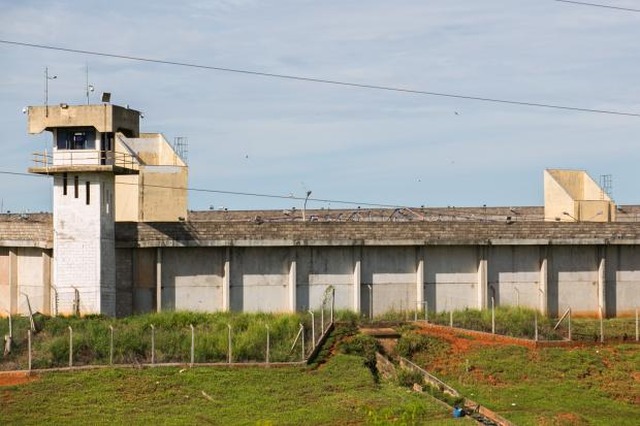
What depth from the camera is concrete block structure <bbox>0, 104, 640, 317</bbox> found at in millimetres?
55531

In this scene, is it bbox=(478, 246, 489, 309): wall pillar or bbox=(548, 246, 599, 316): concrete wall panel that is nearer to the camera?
bbox=(478, 246, 489, 309): wall pillar

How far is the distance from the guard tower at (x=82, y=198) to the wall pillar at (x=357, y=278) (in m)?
10.4

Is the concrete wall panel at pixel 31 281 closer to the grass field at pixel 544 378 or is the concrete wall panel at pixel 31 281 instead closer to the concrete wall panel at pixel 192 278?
the concrete wall panel at pixel 192 278

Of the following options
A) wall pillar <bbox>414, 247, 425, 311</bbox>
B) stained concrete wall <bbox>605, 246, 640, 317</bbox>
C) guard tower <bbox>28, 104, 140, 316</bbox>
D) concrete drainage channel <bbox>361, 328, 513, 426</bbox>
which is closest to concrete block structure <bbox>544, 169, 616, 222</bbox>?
stained concrete wall <bbox>605, 246, 640, 317</bbox>

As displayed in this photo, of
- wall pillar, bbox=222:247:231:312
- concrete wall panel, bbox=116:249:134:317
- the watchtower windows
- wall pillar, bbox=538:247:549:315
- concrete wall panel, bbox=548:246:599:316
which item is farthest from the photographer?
concrete wall panel, bbox=548:246:599:316

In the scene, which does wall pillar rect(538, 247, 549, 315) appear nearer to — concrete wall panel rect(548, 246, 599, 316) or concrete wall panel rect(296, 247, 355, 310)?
concrete wall panel rect(548, 246, 599, 316)

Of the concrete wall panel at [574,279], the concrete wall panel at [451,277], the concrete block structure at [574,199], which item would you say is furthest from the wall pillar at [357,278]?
the concrete block structure at [574,199]

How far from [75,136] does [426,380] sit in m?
18.8

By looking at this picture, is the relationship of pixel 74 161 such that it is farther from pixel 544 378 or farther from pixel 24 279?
pixel 544 378

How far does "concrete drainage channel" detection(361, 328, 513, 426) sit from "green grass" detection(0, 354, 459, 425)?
3.12 ft

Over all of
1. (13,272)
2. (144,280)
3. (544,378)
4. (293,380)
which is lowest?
(544,378)

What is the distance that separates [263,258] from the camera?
5962 centimetres

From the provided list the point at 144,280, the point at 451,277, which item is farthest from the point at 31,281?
the point at 451,277

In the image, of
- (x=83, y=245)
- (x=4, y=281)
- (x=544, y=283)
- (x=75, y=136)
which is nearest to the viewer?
(x=83, y=245)
